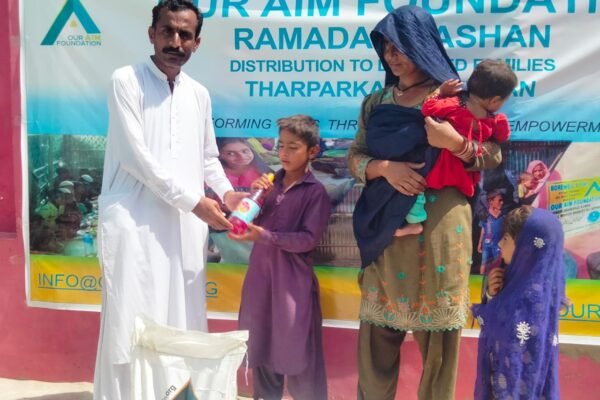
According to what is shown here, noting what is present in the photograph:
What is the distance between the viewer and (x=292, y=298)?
10.4 feet

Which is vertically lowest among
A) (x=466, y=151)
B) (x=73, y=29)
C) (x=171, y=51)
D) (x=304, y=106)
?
(x=466, y=151)

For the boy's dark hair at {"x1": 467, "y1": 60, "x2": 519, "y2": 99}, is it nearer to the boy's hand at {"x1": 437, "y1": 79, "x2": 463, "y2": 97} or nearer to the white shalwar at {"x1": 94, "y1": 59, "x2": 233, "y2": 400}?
the boy's hand at {"x1": 437, "y1": 79, "x2": 463, "y2": 97}

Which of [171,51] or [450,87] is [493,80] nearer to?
[450,87]

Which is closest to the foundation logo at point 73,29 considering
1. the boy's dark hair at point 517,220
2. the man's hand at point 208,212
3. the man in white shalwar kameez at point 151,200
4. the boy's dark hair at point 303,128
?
the man in white shalwar kameez at point 151,200

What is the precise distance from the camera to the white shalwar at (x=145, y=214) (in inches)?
111

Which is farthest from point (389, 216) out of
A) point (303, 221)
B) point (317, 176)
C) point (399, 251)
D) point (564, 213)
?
point (564, 213)

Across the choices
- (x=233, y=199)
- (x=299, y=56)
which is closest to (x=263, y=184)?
(x=233, y=199)

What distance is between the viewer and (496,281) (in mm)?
2715

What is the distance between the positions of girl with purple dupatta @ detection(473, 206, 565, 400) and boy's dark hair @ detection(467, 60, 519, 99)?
458 mm

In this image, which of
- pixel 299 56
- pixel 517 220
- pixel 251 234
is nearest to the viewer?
pixel 517 220

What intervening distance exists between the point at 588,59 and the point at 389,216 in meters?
1.37

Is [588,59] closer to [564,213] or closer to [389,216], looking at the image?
[564,213]

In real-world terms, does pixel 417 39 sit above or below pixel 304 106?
above

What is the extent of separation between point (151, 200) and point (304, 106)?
1050 millimetres
